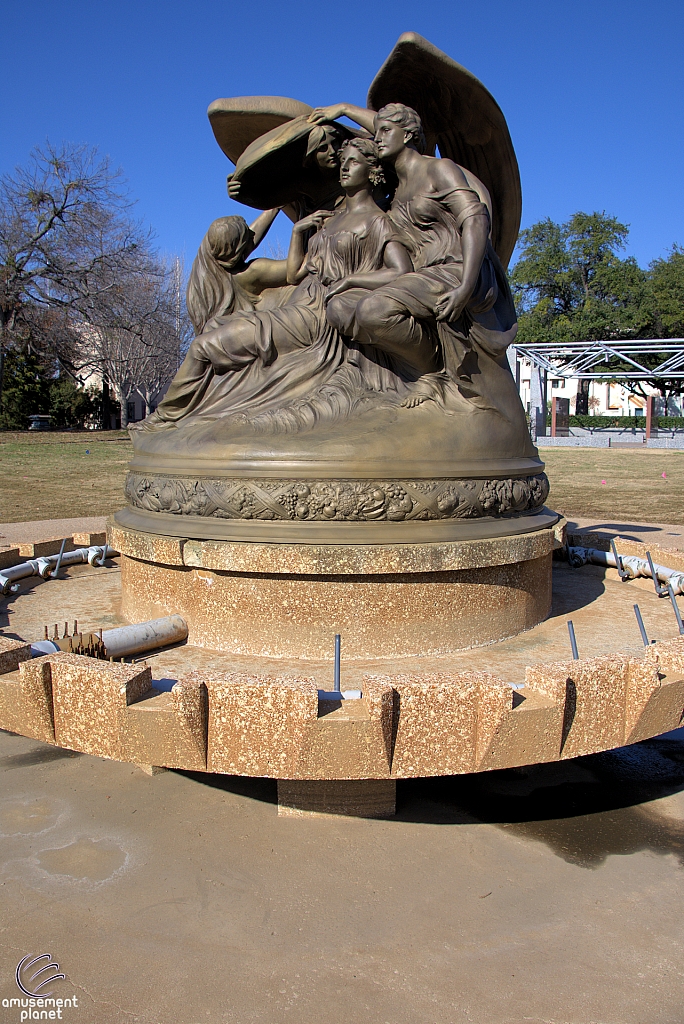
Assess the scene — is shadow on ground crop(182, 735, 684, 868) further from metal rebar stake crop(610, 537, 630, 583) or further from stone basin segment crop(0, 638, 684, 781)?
metal rebar stake crop(610, 537, 630, 583)

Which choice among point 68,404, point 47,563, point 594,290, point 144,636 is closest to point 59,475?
point 47,563

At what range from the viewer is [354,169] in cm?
505

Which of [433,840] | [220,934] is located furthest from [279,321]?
[220,934]

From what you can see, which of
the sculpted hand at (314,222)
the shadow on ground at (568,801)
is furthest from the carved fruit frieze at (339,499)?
the sculpted hand at (314,222)

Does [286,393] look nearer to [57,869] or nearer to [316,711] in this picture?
[316,711]

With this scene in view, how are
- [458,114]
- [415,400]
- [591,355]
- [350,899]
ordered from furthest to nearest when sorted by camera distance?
[591,355], [458,114], [415,400], [350,899]

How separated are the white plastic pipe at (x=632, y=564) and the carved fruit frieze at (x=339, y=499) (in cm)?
171

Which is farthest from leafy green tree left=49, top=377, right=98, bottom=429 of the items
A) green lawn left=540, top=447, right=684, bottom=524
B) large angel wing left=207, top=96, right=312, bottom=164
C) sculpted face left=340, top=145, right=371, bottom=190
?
sculpted face left=340, top=145, right=371, bottom=190

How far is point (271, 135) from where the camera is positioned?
18.5 feet

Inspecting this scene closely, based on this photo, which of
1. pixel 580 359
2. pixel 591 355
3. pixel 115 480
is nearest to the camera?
pixel 115 480

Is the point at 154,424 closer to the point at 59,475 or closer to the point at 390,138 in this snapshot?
the point at 390,138

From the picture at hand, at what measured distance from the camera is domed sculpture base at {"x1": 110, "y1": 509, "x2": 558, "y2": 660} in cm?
407

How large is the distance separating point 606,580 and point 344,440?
296cm

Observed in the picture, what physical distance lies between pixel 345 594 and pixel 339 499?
0.51m
